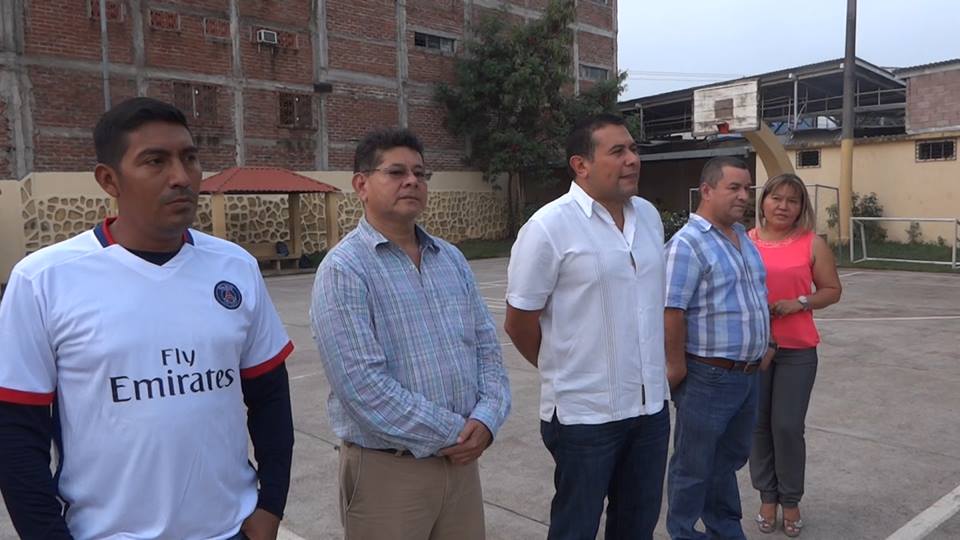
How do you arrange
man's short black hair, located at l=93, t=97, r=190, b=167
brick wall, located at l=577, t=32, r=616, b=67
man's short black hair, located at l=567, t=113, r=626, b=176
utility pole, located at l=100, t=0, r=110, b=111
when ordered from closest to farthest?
1. man's short black hair, located at l=93, t=97, r=190, b=167
2. man's short black hair, located at l=567, t=113, r=626, b=176
3. utility pole, located at l=100, t=0, r=110, b=111
4. brick wall, located at l=577, t=32, r=616, b=67

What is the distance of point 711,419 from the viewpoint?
10.5 feet

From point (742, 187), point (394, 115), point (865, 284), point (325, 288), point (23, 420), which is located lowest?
point (865, 284)

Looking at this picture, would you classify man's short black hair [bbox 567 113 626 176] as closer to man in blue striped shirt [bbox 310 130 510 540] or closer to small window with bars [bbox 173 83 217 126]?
man in blue striped shirt [bbox 310 130 510 540]

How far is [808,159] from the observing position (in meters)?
21.2

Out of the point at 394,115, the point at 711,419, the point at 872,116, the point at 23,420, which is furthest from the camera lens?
the point at 872,116

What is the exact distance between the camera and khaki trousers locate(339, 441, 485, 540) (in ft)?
7.72

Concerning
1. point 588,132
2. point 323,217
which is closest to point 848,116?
point 323,217

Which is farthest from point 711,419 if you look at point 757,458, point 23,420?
point 23,420

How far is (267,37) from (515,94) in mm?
7432

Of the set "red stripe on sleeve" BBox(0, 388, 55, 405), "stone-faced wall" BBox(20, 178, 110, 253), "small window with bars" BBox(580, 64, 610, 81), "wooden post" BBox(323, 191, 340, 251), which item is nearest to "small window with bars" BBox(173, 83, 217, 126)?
"stone-faced wall" BBox(20, 178, 110, 253)

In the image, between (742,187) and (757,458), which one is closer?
(742,187)

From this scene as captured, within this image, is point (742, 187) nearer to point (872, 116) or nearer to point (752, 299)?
point (752, 299)

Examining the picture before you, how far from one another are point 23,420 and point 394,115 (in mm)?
21292

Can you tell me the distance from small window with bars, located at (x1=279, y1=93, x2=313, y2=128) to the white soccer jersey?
19056 millimetres
